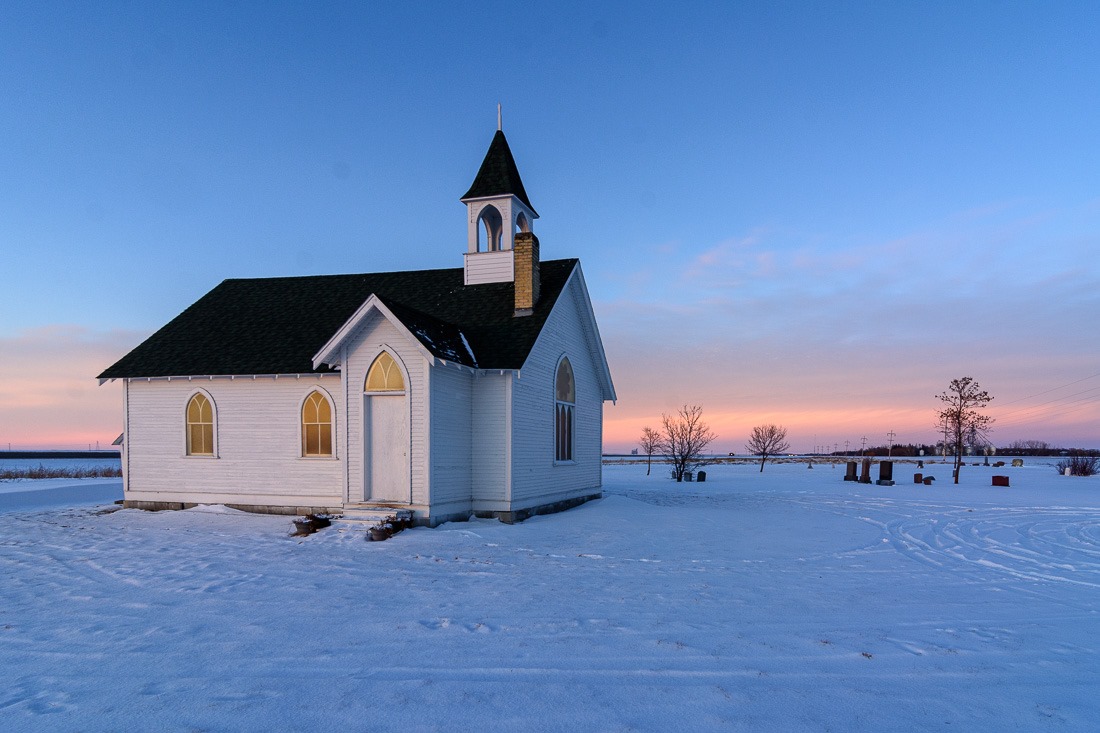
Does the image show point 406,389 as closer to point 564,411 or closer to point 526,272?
point 526,272

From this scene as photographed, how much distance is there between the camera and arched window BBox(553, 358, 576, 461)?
1952 cm

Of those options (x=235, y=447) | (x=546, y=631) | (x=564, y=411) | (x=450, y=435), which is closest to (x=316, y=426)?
(x=235, y=447)

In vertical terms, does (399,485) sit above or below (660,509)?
above

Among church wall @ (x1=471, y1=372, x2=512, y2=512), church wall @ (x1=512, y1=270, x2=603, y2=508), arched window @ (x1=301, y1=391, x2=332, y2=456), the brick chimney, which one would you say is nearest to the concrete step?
church wall @ (x1=471, y1=372, x2=512, y2=512)

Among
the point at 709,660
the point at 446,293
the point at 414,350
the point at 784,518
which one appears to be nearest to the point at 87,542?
the point at 414,350

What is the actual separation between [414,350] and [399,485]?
3.23 metres

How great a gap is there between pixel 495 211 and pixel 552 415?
6.91 metres

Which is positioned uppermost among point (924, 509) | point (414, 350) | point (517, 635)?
point (414, 350)

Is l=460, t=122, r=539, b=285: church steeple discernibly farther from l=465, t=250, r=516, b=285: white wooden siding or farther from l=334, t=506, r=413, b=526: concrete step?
l=334, t=506, r=413, b=526: concrete step

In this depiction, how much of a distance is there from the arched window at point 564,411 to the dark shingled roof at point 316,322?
2.59 meters

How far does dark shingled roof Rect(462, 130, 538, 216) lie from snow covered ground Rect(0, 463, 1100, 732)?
10.6 metres

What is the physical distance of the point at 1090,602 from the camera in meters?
9.05

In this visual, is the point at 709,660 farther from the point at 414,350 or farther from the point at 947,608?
the point at 414,350

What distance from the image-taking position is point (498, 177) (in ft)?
66.9
